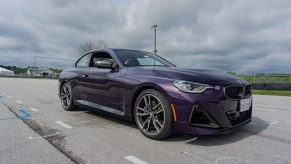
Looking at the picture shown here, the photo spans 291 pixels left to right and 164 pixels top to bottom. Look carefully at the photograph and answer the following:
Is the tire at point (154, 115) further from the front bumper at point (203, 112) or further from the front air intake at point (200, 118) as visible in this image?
the front air intake at point (200, 118)

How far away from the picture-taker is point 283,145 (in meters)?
3.31

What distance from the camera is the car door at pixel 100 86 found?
420 centimetres

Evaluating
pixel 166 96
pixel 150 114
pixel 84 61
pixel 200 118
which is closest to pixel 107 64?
pixel 150 114

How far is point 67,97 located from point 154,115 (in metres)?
3.23

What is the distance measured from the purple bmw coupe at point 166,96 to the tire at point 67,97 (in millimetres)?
1118

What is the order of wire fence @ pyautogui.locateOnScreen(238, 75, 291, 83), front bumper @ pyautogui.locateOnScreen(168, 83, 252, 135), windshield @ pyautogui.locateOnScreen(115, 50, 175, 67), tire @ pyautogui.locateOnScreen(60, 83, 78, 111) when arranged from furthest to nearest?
1. wire fence @ pyautogui.locateOnScreen(238, 75, 291, 83)
2. tire @ pyautogui.locateOnScreen(60, 83, 78, 111)
3. windshield @ pyautogui.locateOnScreen(115, 50, 175, 67)
4. front bumper @ pyautogui.locateOnScreen(168, 83, 252, 135)

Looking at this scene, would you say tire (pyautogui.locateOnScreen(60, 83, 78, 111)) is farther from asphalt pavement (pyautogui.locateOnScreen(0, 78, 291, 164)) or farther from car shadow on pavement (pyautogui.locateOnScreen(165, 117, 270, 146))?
car shadow on pavement (pyautogui.locateOnScreen(165, 117, 270, 146))

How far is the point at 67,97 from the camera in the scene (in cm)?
595

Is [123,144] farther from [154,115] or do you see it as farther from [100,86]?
[100,86]

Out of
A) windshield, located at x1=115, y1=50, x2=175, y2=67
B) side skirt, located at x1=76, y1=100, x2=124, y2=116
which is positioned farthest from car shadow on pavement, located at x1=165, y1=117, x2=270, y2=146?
windshield, located at x1=115, y1=50, x2=175, y2=67

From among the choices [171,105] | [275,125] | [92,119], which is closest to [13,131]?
[92,119]

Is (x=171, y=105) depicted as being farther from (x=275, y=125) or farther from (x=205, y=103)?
(x=275, y=125)

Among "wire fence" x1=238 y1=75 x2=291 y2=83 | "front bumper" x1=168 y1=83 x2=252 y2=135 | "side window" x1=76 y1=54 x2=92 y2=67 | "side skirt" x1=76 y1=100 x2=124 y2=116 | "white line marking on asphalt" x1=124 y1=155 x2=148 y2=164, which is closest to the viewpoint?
"white line marking on asphalt" x1=124 y1=155 x2=148 y2=164

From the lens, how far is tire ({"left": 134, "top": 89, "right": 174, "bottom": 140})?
3312 mm
